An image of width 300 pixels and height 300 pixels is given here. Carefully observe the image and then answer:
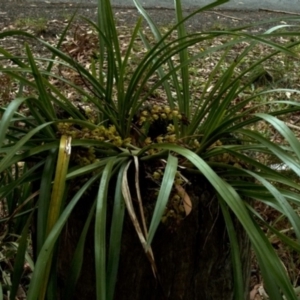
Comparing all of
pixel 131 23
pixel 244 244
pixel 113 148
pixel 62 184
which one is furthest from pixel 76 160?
pixel 131 23

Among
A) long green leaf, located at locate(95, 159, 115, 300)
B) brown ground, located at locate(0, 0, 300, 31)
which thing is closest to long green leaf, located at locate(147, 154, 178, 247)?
long green leaf, located at locate(95, 159, 115, 300)

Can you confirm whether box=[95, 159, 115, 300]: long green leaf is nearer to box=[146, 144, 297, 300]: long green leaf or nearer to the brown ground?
box=[146, 144, 297, 300]: long green leaf

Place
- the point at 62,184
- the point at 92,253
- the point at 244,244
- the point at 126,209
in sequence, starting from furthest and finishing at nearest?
the point at 244,244 < the point at 92,253 < the point at 126,209 < the point at 62,184

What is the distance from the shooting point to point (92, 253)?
1.75m

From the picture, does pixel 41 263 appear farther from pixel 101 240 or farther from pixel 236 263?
pixel 236 263

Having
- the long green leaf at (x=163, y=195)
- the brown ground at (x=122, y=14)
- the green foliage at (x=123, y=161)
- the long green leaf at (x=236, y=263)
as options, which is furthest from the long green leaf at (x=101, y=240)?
the brown ground at (x=122, y=14)

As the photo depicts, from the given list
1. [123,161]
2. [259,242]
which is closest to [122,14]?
[123,161]

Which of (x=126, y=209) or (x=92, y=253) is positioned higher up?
(x=126, y=209)

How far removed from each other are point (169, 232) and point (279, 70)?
2364mm

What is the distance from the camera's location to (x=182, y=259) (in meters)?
1.74

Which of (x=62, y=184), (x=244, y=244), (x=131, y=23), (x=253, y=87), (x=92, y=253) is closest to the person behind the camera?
(x=62, y=184)

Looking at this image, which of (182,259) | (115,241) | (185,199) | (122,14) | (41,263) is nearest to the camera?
(41,263)

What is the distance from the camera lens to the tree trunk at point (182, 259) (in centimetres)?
170

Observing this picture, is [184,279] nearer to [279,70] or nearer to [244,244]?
[244,244]
